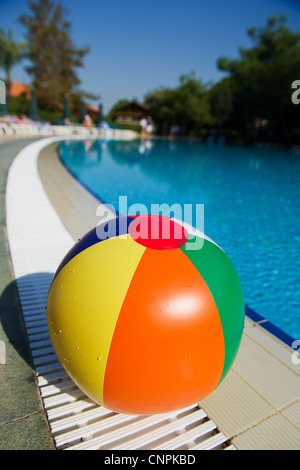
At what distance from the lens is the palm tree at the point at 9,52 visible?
3962 centimetres

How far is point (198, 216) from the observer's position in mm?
7293

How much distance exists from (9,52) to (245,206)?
46179 millimetres

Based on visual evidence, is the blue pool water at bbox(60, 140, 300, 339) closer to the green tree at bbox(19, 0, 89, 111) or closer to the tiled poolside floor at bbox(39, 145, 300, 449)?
the tiled poolside floor at bbox(39, 145, 300, 449)

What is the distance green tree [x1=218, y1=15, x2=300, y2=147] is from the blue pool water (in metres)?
19.5

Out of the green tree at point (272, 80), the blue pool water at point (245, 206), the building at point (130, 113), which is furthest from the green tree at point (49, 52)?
A: the blue pool water at point (245, 206)

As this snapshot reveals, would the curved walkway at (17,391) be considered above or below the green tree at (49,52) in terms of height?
below

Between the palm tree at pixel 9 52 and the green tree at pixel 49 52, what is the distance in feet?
9.05

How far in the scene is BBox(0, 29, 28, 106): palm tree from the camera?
39.6 meters

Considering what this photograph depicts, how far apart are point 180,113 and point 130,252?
4720 centimetres

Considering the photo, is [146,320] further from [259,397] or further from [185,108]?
[185,108]

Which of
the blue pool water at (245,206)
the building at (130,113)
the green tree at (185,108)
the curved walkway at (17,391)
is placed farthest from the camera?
the building at (130,113)

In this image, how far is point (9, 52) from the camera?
40281 millimetres

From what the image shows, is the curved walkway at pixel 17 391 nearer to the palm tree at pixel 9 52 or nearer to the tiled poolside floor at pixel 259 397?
the tiled poolside floor at pixel 259 397

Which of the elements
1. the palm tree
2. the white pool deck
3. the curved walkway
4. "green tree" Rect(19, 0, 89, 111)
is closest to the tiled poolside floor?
the white pool deck
